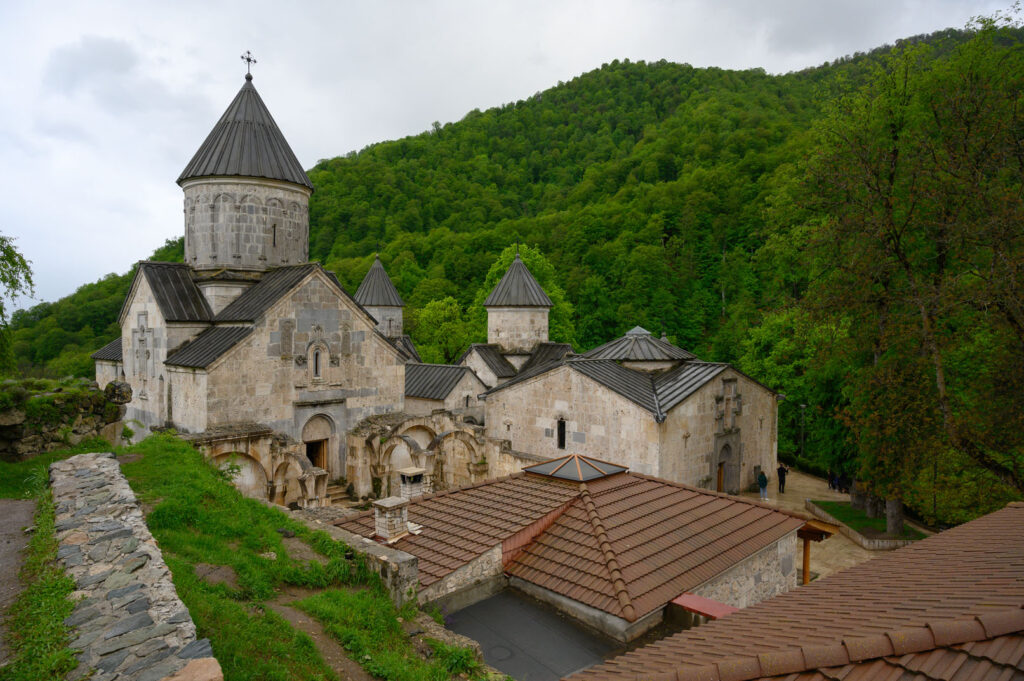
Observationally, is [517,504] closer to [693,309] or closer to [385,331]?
[385,331]

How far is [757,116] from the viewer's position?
188ft

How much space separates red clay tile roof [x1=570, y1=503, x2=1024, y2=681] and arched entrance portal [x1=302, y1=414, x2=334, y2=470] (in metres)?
12.8

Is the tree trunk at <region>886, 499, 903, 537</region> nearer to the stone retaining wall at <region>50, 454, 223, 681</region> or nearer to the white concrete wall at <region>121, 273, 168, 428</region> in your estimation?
the stone retaining wall at <region>50, 454, 223, 681</region>

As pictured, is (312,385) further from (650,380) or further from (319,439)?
(650,380)

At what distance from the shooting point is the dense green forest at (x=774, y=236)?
11.7 metres

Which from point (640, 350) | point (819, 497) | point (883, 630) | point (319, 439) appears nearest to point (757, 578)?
point (883, 630)

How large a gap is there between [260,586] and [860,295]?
12957 millimetres

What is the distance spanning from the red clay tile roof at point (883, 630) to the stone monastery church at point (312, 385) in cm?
942

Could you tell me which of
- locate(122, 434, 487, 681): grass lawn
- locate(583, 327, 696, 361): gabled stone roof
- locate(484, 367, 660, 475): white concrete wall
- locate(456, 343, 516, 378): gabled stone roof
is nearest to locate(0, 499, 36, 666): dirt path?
locate(122, 434, 487, 681): grass lawn

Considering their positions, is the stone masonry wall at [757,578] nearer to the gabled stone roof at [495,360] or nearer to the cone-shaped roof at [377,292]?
the gabled stone roof at [495,360]

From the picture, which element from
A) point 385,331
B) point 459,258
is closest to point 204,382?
point 385,331

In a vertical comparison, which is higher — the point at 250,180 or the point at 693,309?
the point at 250,180

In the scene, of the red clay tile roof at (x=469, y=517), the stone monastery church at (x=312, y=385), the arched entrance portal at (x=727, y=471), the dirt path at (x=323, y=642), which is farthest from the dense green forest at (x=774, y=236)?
the dirt path at (x=323, y=642)

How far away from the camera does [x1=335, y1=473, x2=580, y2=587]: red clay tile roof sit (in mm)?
7559
